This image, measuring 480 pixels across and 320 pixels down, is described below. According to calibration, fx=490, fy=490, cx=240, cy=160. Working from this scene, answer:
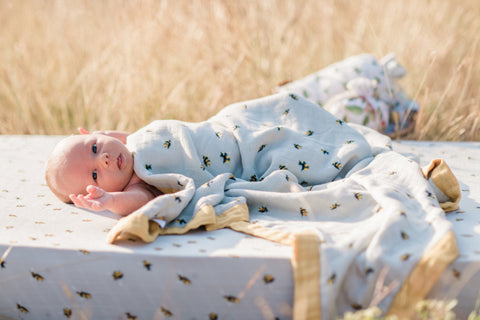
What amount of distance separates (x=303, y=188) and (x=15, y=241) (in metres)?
0.90

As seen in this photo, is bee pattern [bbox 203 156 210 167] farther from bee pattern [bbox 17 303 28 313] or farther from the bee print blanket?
bee pattern [bbox 17 303 28 313]

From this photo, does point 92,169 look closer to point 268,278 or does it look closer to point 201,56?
point 268,278

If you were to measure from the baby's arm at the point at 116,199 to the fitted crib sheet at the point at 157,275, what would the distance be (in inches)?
3.0

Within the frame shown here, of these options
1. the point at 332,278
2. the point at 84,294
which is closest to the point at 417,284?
the point at 332,278

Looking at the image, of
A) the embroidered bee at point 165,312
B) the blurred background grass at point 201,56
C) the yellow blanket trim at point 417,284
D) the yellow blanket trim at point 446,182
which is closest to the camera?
the yellow blanket trim at point 417,284

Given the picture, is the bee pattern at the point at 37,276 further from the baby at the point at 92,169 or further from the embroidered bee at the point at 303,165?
the embroidered bee at the point at 303,165

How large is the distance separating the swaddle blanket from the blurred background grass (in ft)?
0.50

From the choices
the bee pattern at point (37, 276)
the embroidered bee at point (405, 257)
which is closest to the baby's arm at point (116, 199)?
the bee pattern at point (37, 276)

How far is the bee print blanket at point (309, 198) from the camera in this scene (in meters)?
1.22

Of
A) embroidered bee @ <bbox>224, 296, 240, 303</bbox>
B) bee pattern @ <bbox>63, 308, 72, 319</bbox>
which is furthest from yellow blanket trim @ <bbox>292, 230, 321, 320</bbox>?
bee pattern @ <bbox>63, 308, 72, 319</bbox>

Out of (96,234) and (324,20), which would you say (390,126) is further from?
(96,234)

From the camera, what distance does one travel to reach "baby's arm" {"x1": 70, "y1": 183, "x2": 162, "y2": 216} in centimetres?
143

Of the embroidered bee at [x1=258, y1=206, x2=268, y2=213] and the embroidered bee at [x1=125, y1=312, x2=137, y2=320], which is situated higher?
the embroidered bee at [x1=258, y1=206, x2=268, y2=213]

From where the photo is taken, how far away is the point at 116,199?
1.49 meters
